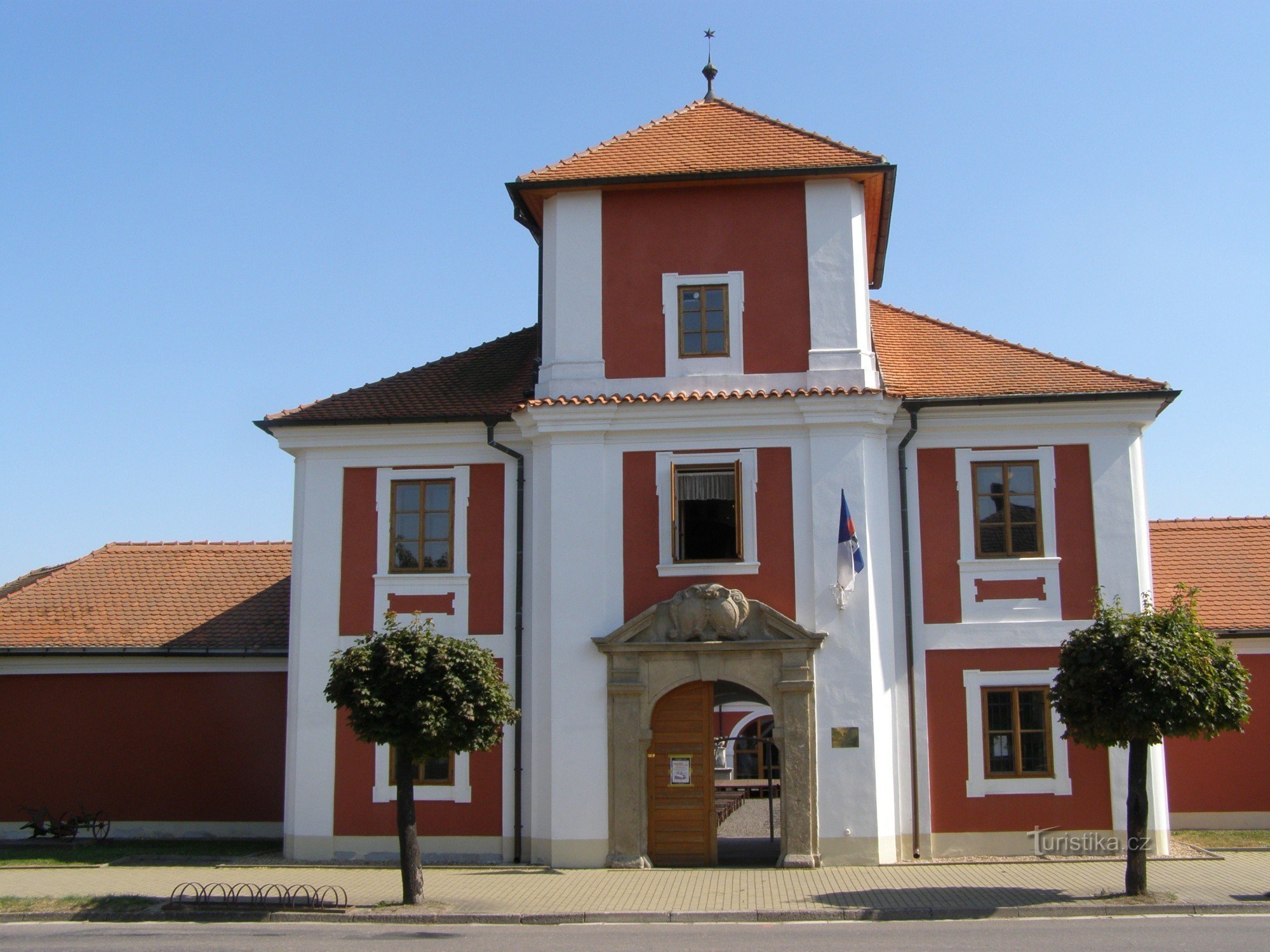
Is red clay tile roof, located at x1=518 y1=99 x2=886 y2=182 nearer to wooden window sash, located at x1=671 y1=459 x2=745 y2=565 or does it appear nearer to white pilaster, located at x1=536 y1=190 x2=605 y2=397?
white pilaster, located at x1=536 y1=190 x2=605 y2=397

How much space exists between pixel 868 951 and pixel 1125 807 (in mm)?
8534

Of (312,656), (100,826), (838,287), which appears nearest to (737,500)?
(838,287)

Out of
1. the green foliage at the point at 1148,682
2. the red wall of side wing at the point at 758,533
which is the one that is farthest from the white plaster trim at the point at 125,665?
the green foliage at the point at 1148,682

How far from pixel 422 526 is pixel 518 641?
2535 mm

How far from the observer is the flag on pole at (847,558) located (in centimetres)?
1881

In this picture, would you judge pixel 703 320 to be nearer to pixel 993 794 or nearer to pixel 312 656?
pixel 312 656

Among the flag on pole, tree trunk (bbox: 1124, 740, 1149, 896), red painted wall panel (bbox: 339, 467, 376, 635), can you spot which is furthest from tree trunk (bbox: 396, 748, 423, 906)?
tree trunk (bbox: 1124, 740, 1149, 896)

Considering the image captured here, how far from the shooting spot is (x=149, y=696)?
77.2ft

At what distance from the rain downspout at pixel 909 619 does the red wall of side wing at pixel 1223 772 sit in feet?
17.7

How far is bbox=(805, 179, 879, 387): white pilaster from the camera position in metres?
19.6

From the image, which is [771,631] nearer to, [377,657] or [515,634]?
[515,634]

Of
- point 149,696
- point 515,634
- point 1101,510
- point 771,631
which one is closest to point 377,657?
point 515,634

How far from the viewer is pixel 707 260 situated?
798 inches

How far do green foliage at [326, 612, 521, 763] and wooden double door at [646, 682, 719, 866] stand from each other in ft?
11.8
